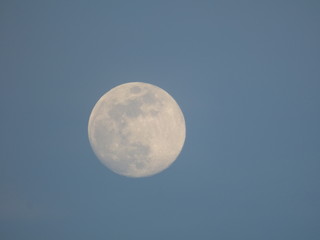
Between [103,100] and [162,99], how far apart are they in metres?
3.28

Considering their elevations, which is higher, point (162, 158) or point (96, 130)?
point (96, 130)

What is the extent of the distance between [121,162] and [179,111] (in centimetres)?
438

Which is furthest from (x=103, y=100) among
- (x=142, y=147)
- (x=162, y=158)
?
(x=162, y=158)

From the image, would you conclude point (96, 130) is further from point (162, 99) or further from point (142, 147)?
point (162, 99)

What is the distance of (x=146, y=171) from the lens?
1557cm

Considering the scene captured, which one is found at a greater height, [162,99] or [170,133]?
[162,99]

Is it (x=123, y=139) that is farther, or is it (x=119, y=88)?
(x=119, y=88)

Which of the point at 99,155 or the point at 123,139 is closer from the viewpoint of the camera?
the point at 123,139

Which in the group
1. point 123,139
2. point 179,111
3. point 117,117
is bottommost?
point 123,139

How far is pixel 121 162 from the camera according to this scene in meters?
15.2

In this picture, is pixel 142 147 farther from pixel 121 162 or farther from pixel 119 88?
pixel 119 88

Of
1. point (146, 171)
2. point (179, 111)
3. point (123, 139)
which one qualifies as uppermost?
point (179, 111)

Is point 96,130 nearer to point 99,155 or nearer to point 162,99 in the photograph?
point 99,155

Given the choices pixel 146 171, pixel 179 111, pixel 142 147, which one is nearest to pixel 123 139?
pixel 142 147
